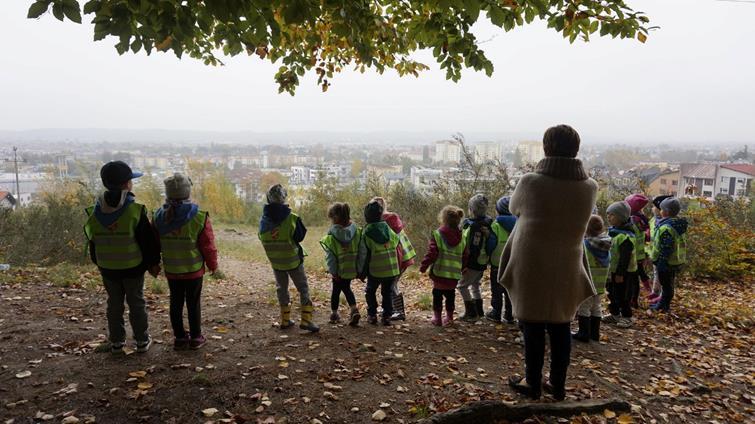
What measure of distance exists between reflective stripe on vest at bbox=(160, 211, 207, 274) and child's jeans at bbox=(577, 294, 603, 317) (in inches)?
169

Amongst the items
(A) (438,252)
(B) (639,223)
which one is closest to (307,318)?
(A) (438,252)

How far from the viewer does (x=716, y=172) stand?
1108 inches

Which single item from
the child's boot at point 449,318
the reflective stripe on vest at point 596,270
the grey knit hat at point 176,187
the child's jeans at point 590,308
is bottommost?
the child's boot at point 449,318

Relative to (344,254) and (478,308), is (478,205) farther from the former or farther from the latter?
(344,254)

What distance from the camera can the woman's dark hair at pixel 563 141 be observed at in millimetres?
3371

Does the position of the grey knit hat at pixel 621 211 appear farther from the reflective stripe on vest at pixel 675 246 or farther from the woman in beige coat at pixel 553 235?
the woman in beige coat at pixel 553 235

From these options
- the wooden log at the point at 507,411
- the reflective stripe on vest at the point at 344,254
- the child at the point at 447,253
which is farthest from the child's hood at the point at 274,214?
the wooden log at the point at 507,411

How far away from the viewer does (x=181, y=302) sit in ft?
15.3

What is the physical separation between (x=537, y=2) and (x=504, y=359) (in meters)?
3.61

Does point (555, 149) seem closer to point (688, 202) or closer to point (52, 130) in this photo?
point (688, 202)

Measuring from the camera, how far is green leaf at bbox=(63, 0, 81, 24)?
9.89ft

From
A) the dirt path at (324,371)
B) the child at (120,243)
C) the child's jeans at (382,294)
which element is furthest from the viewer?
the child's jeans at (382,294)

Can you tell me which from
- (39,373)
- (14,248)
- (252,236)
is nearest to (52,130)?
(252,236)

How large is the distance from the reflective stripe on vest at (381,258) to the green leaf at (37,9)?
3.71 meters
